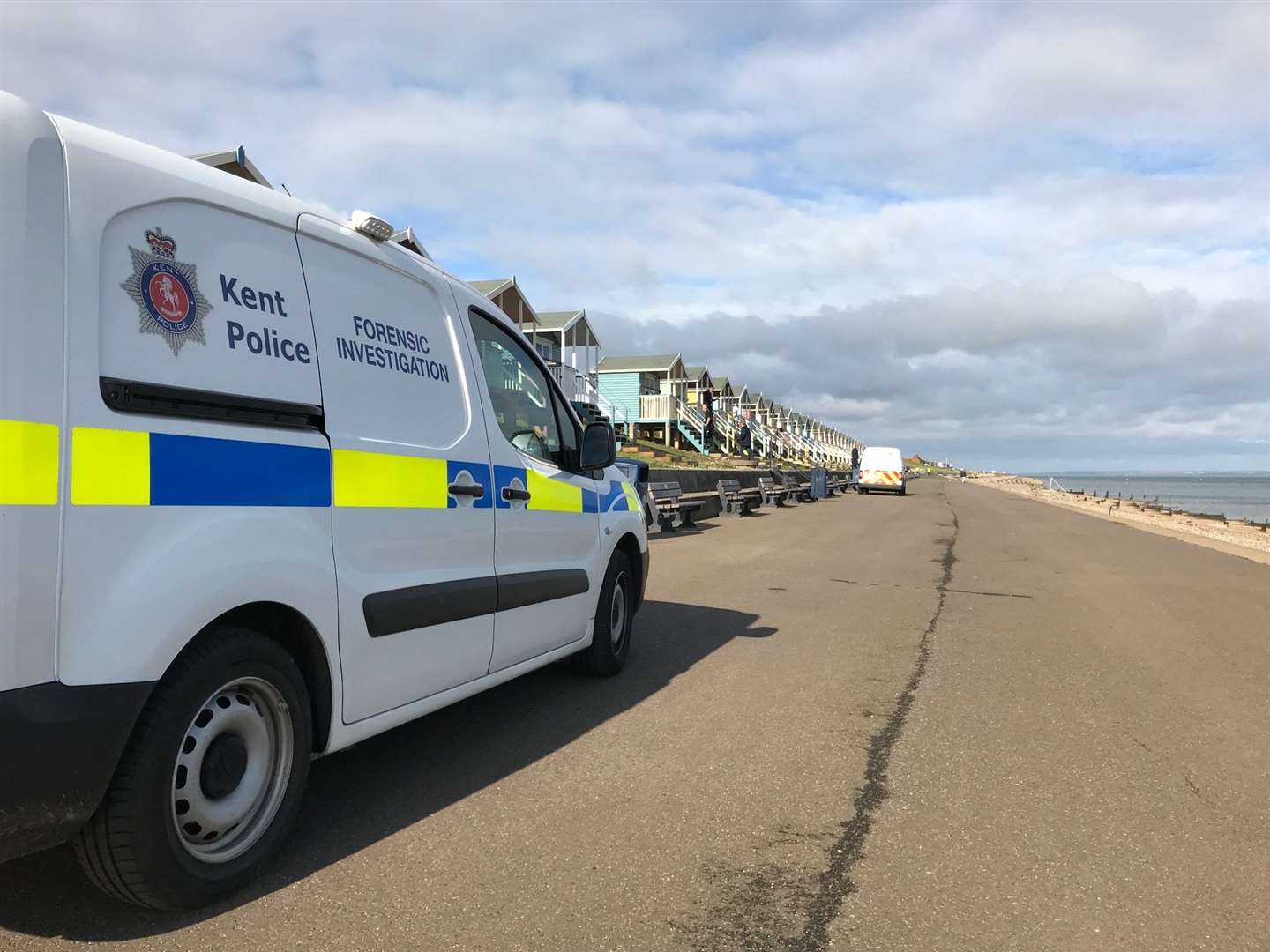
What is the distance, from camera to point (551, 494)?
15.0 feet

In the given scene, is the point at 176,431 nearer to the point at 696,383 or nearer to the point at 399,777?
the point at 399,777

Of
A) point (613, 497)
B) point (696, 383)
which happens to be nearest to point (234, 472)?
point (613, 497)

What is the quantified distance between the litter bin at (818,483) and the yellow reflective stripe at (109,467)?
3151cm

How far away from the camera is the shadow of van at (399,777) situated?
2.62 meters

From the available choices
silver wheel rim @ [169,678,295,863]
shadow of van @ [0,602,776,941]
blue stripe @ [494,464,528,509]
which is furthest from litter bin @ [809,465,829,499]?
silver wheel rim @ [169,678,295,863]

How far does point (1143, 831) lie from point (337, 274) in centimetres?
371

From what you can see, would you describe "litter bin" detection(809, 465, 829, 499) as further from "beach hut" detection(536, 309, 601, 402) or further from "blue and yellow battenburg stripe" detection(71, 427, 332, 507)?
"blue and yellow battenburg stripe" detection(71, 427, 332, 507)

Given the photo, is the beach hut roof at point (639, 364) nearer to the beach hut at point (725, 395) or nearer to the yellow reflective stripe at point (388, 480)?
the beach hut at point (725, 395)

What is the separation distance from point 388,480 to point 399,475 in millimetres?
68

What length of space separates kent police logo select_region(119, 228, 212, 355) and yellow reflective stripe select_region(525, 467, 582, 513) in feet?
6.18

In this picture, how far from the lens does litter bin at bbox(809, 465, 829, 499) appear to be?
110 feet

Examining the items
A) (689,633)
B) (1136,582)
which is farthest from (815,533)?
(689,633)

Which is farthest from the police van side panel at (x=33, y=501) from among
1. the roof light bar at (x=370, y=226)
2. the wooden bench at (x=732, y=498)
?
the wooden bench at (x=732, y=498)

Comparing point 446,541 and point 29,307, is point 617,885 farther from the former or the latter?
point 29,307
